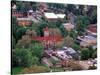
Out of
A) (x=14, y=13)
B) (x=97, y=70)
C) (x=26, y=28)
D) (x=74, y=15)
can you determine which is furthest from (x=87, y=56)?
(x=14, y=13)

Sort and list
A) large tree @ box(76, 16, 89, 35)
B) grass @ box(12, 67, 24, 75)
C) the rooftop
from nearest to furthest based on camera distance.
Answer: grass @ box(12, 67, 24, 75)
the rooftop
large tree @ box(76, 16, 89, 35)

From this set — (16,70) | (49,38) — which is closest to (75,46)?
(49,38)

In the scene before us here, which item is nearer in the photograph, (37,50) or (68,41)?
(37,50)

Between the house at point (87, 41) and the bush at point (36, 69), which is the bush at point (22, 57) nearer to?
the bush at point (36, 69)

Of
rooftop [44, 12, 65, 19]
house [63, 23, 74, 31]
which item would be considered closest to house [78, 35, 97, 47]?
house [63, 23, 74, 31]

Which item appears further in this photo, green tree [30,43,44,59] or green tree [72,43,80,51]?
green tree [72,43,80,51]

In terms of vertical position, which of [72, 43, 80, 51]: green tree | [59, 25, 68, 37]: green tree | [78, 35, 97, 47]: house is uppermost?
[59, 25, 68, 37]: green tree

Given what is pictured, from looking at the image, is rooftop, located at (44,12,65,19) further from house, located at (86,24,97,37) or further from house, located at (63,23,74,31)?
house, located at (86,24,97,37)

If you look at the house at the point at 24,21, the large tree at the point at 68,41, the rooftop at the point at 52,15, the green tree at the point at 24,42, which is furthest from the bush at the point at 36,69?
the rooftop at the point at 52,15

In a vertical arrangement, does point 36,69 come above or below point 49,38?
below

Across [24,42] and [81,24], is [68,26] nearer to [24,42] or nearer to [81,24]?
[81,24]

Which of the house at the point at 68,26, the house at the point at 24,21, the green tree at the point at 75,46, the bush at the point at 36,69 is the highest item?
the house at the point at 24,21
